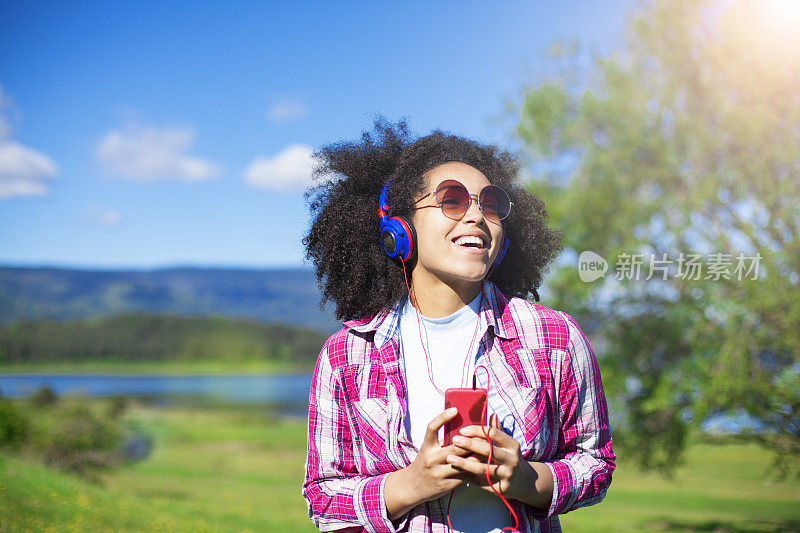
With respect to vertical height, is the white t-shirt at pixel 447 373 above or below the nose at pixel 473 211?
below

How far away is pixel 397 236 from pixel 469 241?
228 millimetres

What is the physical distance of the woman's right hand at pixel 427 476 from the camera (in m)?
1.41

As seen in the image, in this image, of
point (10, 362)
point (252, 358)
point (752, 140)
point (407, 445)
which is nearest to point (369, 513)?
point (407, 445)

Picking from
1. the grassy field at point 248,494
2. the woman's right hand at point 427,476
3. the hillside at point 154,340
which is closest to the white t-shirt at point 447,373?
the woman's right hand at point 427,476

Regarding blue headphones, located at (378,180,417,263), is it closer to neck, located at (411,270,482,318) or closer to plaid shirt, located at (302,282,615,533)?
neck, located at (411,270,482,318)

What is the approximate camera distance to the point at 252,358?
200 ft

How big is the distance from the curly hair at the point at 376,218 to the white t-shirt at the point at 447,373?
0.20 m

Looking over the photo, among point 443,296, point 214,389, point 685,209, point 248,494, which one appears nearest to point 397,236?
point 443,296

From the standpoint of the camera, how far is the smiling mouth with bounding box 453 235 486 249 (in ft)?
5.69

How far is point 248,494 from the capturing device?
70.2 ft

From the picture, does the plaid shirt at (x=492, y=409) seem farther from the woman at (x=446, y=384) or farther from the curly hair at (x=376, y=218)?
the curly hair at (x=376, y=218)

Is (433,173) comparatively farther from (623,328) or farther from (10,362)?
(10,362)

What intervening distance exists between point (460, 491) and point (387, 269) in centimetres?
74

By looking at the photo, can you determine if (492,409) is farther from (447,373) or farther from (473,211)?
(473,211)
